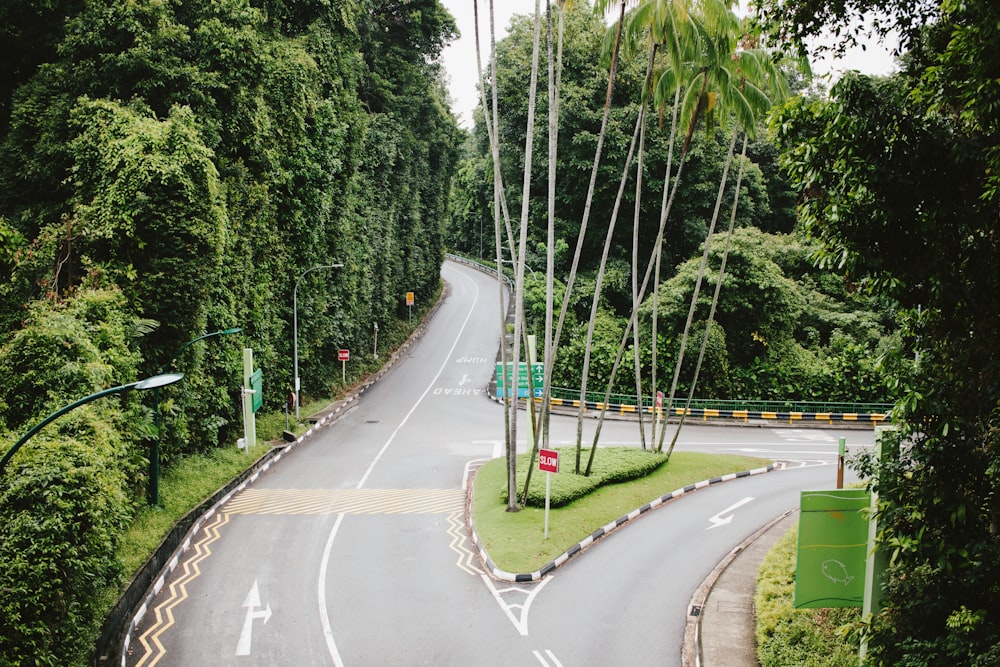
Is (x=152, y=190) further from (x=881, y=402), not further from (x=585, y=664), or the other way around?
(x=881, y=402)

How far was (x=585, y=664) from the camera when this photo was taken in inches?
495

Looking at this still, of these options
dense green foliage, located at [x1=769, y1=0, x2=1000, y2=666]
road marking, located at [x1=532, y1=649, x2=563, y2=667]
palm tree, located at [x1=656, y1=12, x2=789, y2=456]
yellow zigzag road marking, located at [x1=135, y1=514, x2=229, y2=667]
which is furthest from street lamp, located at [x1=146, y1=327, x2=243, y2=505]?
dense green foliage, located at [x1=769, y1=0, x2=1000, y2=666]

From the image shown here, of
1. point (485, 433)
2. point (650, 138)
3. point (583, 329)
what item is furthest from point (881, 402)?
point (485, 433)

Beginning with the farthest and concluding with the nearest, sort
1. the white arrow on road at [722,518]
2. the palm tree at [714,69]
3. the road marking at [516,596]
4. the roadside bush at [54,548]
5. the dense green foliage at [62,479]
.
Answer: the white arrow on road at [722,518], the palm tree at [714,69], the road marking at [516,596], the dense green foliage at [62,479], the roadside bush at [54,548]

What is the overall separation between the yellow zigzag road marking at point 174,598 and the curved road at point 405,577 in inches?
1.5

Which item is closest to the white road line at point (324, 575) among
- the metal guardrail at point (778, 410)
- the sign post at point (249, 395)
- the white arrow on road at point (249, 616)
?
the white arrow on road at point (249, 616)

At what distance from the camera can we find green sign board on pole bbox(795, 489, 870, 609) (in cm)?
1061

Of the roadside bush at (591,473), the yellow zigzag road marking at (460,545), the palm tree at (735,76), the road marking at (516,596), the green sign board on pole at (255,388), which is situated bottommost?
the road marking at (516,596)

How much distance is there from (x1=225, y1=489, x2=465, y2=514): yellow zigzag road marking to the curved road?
0.28 ft

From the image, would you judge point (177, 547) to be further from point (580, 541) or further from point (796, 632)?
point (796, 632)

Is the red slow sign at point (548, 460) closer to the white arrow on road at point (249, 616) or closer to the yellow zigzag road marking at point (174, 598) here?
the white arrow on road at point (249, 616)

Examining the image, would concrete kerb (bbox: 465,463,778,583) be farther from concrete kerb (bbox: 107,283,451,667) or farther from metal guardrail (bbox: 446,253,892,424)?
metal guardrail (bbox: 446,253,892,424)

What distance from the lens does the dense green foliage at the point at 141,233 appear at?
41.1ft

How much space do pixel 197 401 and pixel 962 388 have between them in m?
22.8
